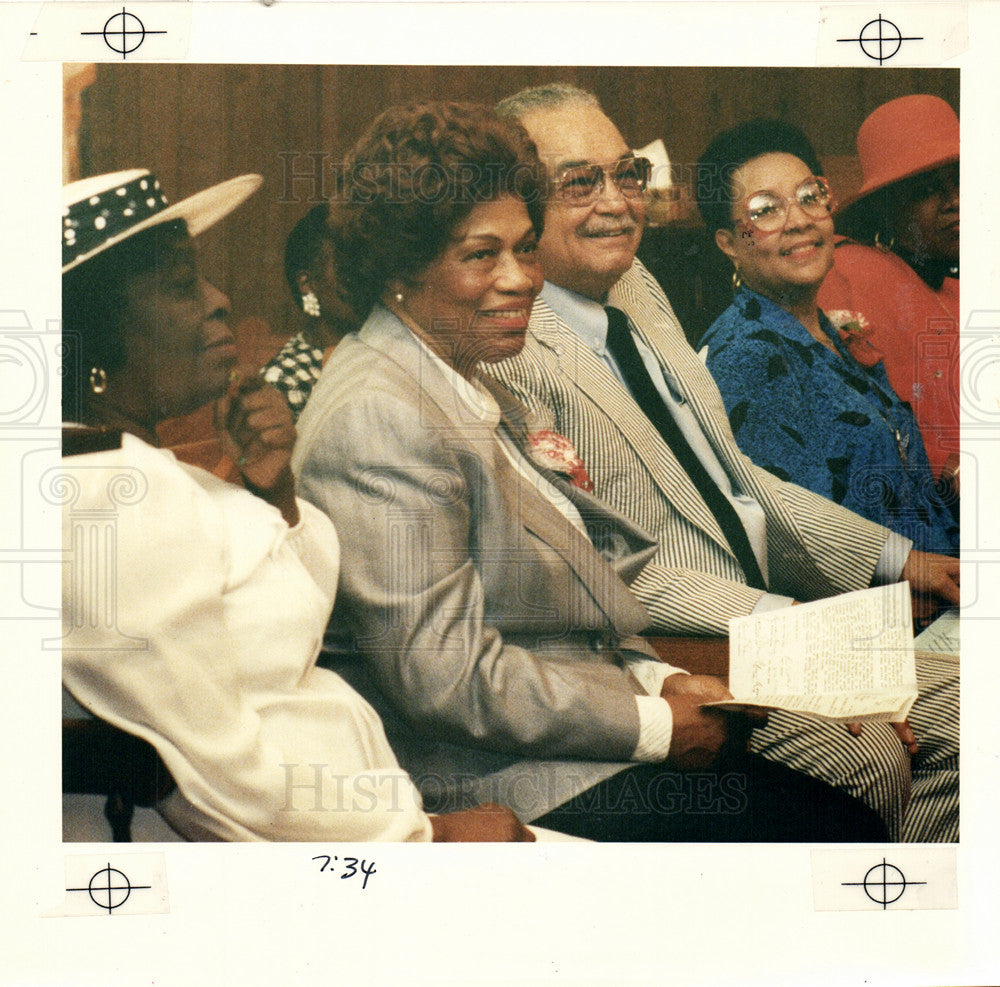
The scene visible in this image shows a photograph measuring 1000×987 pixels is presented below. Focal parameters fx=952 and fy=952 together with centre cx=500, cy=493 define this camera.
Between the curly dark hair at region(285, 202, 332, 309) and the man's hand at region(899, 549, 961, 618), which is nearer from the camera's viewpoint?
the curly dark hair at region(285, 202, 332, 309)

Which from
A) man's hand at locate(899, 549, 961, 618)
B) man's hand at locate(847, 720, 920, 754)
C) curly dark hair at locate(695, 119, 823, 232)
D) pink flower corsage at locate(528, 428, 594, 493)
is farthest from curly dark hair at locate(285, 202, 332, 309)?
man's hand at locate(847, 720, 920, 754)

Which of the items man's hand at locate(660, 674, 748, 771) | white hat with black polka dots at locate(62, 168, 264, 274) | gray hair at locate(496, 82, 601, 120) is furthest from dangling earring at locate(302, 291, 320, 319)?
man's hand at locate(660, 674, 748, 771)

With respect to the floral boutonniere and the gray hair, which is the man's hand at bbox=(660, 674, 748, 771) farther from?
the gray hair

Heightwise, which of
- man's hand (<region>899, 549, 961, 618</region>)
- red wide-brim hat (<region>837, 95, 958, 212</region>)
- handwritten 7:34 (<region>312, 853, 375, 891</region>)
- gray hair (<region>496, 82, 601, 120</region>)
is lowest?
handwritten 7:34 (<region>312, 853, 375, 891</region>)

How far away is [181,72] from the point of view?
2801 millimetres

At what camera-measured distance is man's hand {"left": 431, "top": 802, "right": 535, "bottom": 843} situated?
2.76m

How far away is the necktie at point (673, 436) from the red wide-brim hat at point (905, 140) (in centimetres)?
84

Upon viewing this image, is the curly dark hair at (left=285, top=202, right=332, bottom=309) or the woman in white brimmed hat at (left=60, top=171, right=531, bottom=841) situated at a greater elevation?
the curly dark hair at (left=285, top=202, right=332, bottom=309)

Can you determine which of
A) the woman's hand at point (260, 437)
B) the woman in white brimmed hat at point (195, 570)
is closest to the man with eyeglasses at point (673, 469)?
the woman's hand at point (260, 437)

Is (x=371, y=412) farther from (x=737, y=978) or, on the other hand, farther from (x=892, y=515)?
(x=737, y=978)

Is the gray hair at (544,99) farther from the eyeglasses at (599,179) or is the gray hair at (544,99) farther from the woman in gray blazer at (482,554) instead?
the eyeglasses at (599,179)

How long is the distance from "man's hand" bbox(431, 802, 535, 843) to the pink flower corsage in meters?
0.97
